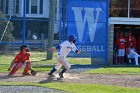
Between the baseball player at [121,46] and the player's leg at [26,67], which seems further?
the baseball player at [121,46]

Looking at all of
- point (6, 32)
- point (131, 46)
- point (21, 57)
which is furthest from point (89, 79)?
point (6, 32)


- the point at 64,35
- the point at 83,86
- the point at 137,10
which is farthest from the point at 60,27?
the point at 83,86

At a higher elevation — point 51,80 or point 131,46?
point 131,46

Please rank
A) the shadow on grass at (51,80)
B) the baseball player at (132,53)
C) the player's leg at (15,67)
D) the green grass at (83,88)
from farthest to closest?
the baseball player at (132,53)
the player's leg at (15,67)
the shadow on grass at (51,80)
the green grass at (83,88)

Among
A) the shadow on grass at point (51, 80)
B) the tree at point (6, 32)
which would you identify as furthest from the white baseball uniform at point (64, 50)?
the tree at point (6, 32)

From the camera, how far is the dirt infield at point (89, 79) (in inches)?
627

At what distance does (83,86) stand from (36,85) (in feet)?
5.12

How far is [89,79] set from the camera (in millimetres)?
16984

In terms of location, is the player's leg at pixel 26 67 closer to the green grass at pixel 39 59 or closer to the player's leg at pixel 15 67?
the player's leg at pixel 15 67

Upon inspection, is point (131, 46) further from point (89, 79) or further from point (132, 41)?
point (89, 79)

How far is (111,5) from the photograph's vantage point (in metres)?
27.5

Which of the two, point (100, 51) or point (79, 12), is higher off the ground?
point (79, 12)

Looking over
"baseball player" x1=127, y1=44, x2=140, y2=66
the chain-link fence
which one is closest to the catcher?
the chain-link fence

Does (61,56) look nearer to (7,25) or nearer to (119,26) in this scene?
(119,26)
